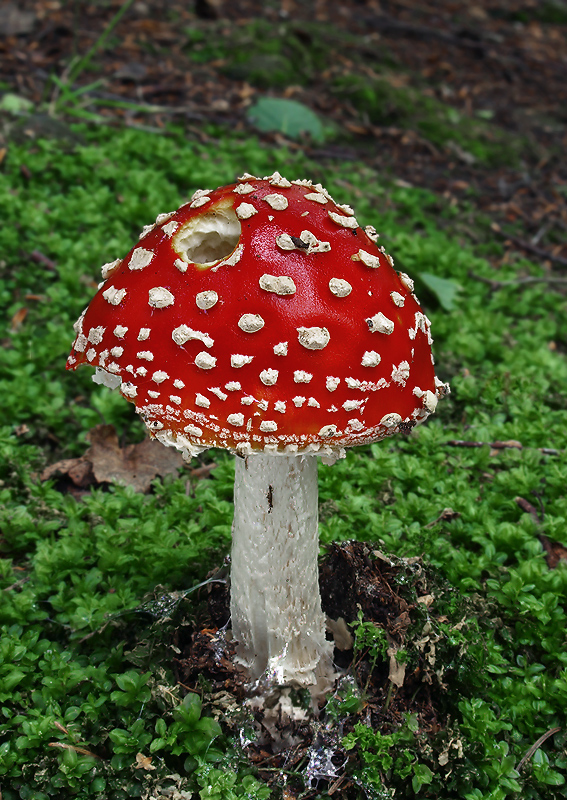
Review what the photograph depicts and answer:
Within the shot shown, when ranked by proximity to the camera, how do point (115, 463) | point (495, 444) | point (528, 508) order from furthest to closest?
point (495, 444)
point (115, 463)
point (528, 508)

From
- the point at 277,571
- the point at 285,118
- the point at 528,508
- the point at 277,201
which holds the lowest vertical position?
the point at 528,508

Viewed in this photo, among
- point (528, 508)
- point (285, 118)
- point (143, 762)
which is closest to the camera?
point (143, 762)

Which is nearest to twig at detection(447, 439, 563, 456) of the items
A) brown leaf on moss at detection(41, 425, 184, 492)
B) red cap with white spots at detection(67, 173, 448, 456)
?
brown leaf on moss at detection(41, 425, 184, 492)

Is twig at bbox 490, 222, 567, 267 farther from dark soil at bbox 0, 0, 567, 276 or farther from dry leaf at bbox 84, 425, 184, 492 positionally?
dry leaf at bbox 84, 425, 184, 492

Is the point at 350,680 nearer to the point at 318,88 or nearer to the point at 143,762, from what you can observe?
the point at 143,762

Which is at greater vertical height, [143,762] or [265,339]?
[265,339]

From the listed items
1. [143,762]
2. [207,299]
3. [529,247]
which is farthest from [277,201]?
[529,247]

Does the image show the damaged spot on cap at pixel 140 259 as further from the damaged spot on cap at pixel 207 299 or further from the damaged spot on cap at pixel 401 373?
the damaged spot on cap at pixel 401 373
